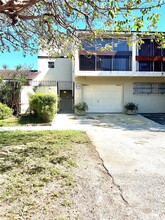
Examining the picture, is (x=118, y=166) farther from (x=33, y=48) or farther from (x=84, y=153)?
(x=33, y=48)

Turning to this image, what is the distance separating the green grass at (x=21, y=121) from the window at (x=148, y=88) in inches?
406

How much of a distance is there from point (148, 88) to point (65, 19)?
1460 cm

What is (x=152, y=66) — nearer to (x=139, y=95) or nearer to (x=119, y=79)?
(x=139, y=95)

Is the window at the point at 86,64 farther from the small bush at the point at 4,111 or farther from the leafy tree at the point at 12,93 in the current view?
the small bush at the point at 4,111

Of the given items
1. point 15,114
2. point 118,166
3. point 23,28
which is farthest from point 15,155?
point 15,114

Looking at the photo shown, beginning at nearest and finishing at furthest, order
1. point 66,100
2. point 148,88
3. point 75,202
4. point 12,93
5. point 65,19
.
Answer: point 75,202
point 65,19
point 12,93
point 148,88
point 66,100

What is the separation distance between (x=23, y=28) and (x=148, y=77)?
14051mm

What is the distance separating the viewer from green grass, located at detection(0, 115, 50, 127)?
11.9 meters

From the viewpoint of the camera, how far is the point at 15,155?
5926mm

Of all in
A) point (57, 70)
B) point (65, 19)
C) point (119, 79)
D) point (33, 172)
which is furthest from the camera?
point (57, 70)

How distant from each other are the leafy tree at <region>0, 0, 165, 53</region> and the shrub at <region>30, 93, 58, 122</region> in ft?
12.0

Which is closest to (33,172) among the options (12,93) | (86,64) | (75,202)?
(75,202)

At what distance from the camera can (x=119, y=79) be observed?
767 inches

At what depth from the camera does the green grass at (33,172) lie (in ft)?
11.0
